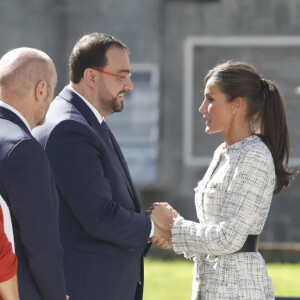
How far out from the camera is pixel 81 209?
3.96 m

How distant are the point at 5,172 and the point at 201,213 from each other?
1.14 metres

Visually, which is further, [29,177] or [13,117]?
[13,117]

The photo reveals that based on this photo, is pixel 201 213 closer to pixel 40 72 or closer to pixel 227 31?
pixel 40 72

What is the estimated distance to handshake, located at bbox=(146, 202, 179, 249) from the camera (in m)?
4.20

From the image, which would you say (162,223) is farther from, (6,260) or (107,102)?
(6,260)

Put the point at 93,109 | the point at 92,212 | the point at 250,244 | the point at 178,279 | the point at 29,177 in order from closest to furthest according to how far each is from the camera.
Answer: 1. the point at 29,177
2. the point at 92,212
3. the point at 250,244
4. the point at 93,109
5. the point at 178,279

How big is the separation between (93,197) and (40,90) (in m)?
0.64

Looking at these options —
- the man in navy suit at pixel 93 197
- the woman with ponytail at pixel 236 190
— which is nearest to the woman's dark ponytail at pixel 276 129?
the woman with ponytail at pixel 236 190

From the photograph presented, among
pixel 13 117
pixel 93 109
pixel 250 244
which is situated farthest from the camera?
pixel 93 109

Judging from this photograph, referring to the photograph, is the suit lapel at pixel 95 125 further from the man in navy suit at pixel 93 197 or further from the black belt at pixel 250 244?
the black belt at pixel 250 244

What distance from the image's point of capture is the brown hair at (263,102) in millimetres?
4145

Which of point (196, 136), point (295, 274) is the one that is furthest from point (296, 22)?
point (295, 274)

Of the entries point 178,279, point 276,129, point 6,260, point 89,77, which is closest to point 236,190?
point 276,129

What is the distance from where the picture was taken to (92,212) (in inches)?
155
